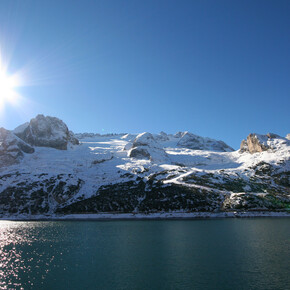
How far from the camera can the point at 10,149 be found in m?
157

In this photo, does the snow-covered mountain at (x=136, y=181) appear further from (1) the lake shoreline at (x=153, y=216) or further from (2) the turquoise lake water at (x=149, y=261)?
(2) the turquoise lake water at (x=149, y=261)

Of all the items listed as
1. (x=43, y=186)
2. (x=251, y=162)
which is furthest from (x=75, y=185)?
(x=251, y=162)

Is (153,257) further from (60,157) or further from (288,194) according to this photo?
(60,157)

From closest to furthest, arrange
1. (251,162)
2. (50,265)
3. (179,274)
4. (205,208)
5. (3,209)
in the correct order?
(179,274)
(50,265)
(205,208)
(3,209)
(251,162)

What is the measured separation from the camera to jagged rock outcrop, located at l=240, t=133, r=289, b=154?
166 metres

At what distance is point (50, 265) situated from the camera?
3284cm

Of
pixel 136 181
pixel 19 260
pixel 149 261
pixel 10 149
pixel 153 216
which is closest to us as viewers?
pixel 149 261

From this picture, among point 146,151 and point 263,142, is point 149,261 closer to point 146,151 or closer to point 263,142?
point 146,151

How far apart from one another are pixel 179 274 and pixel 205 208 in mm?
67893

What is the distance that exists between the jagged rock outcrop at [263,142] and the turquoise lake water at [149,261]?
420 feet

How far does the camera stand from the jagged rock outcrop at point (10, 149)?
5880 inches

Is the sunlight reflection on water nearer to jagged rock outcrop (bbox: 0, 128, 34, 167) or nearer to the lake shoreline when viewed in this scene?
the lake shoreline

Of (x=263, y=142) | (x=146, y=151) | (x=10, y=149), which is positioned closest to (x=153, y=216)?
(x=146, y=151)

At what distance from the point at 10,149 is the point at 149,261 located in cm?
15311
